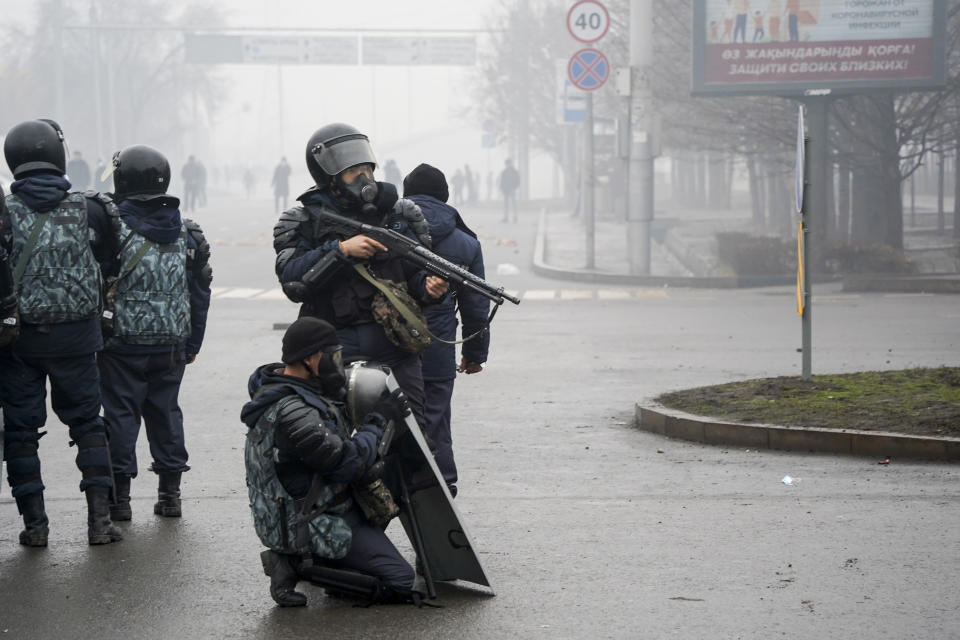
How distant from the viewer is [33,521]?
6145mm

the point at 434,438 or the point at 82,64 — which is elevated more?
the point at 82,64

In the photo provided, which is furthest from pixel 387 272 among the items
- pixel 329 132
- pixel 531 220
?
pixel 531 220

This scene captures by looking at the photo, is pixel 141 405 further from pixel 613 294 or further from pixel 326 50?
pixel 326 50

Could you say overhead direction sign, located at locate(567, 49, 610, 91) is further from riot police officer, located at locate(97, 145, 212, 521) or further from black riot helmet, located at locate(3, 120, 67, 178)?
black riot helmet, located at locate(3, 120, 67, 178)

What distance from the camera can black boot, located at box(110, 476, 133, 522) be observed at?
6586 mm

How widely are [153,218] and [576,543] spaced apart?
2.30 metres

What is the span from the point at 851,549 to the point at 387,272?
2107mm

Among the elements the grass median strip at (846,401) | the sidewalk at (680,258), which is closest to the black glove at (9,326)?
the grass median strip at (846,401)

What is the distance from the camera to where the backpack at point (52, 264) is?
19.8 ft

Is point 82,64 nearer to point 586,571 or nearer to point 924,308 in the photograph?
point 924,308

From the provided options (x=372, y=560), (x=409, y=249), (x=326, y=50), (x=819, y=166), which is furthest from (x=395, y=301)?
(x=326, y=50)

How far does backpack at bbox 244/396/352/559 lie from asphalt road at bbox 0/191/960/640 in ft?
0.78

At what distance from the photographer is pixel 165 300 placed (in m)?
6.53

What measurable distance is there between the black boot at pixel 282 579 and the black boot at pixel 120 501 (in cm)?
162
